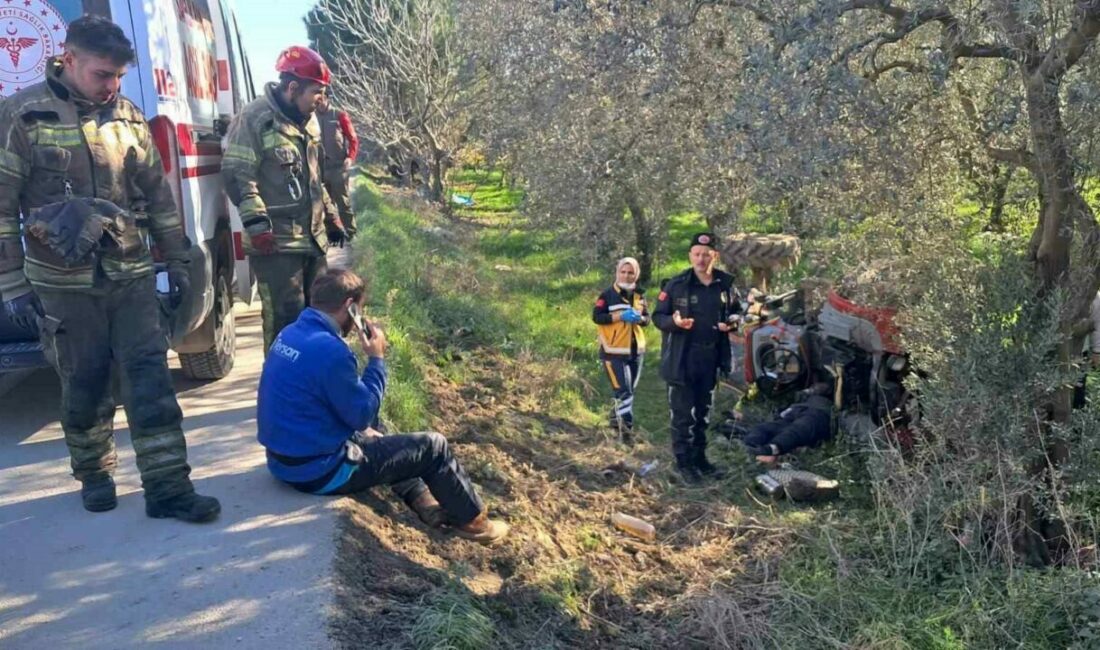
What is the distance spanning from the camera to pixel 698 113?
6.14m

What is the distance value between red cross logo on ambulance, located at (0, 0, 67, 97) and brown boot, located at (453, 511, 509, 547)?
3160 millimetres

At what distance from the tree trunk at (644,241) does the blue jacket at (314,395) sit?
8.75 m

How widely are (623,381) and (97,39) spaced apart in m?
4.46

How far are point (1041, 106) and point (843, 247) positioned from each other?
251 cm

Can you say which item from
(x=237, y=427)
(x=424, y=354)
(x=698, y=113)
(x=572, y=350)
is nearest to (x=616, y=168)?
(x=572, y=350)

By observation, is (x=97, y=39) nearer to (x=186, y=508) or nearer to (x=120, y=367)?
(x=120, y=367)

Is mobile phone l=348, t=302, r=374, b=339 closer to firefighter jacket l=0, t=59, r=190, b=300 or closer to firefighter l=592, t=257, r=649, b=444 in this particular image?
firefighter jacket l=0, t=59, r=190, b=300

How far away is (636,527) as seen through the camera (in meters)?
5.65

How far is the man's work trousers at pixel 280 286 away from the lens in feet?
18.5

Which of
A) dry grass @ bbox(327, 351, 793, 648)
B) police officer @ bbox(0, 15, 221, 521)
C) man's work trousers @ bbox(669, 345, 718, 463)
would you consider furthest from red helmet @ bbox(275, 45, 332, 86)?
man's work trousers @ bbox(669, 345, 718, 463)

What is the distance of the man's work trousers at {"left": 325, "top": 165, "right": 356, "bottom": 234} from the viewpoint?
6.40 meters

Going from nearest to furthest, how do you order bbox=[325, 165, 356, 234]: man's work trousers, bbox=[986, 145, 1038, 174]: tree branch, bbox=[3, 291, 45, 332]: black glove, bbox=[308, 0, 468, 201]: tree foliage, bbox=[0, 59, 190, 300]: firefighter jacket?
bbox=[0, 59, 190, 300]: firefighter jacket, bbox=[3, 291, 45, 332]: black glove, bbox=[986, 145, 1038, 174]: tree branch, bbox=[325, 165, 356, 234]: man's work trousers, bbox=[308, 0, 468, 201]: tree foliage

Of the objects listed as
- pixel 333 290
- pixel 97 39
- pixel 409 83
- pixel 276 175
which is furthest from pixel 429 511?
pixel 409 83

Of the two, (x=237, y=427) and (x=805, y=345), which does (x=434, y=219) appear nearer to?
(x=805, y=345)
